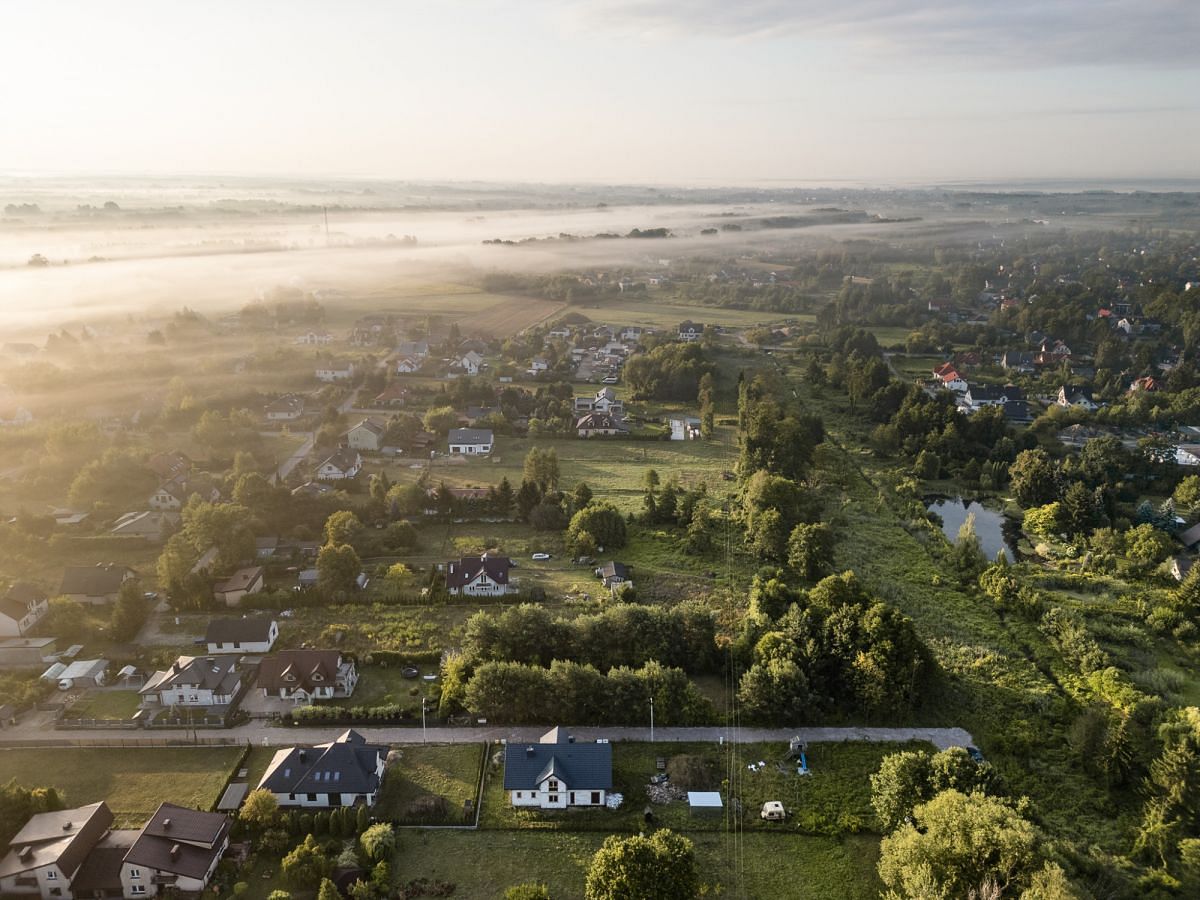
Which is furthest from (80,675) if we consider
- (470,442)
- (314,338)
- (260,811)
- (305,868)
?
(314,338)

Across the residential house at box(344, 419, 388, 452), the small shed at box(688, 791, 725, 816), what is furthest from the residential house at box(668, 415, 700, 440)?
the small shed at box(688, 791, 725, 816)

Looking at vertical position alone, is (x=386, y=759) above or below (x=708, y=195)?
below

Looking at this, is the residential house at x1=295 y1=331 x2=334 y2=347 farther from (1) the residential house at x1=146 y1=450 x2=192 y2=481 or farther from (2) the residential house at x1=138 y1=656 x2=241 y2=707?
(2) the residential house at x1=138 y1=656 x2=241 y2=707

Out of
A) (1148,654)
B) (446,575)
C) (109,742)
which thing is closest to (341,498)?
(446,575)

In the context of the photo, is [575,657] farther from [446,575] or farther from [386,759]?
A: [446,575]

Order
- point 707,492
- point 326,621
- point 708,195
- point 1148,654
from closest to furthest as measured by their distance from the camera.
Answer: point 1148,654 < point 326,621 < point 707,492 < point 708,195

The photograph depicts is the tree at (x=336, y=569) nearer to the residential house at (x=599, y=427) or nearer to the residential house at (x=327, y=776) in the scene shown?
the residential house at (x=327, y=776)

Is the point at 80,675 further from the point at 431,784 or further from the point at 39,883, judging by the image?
the point at 431,784
